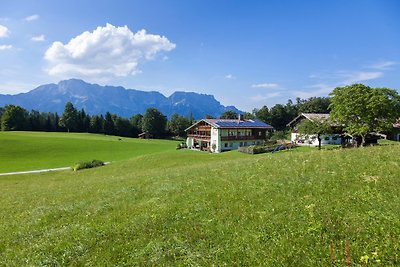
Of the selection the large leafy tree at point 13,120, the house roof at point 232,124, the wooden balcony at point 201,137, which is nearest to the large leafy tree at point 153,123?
the large leafy tree at point 13,120

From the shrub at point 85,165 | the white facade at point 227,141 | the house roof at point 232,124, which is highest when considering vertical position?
the house roof at point 232,124

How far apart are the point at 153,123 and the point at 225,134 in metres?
92.0

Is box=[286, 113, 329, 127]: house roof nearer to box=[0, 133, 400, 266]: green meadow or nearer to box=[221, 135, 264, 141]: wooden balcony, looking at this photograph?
box=[221, 135, 264, 141]: wooden balcony

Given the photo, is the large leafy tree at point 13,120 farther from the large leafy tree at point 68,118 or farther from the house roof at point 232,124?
the house roof at point 232,124

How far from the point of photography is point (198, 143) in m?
89.2

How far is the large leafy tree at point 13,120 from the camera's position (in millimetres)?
145125

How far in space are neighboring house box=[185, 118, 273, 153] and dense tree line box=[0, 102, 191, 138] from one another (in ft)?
258

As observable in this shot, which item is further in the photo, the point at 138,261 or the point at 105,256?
the point at 105,256

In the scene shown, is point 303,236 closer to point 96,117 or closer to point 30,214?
point 30,214

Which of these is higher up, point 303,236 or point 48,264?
point 303,236

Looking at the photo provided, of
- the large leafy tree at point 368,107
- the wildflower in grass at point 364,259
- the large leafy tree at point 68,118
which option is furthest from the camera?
the large leafy tree at point 68,118

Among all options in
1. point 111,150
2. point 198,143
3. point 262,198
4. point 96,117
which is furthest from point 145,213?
point 96,117

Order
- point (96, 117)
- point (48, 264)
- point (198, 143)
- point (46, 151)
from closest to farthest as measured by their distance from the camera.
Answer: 1. point (48, 264)
2. point (46, 151)
3. point (198, 143)
4. point (96, 117)

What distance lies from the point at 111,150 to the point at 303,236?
90.5 m
